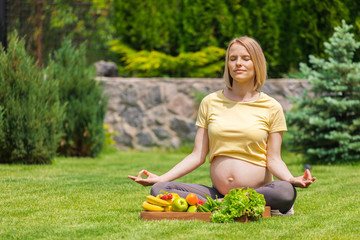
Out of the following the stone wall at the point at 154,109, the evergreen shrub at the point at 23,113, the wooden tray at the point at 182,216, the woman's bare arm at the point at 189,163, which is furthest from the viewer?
the stone wall at the point at 154,109

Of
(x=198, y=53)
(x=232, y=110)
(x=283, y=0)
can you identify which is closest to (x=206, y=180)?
(x=232, y=110)

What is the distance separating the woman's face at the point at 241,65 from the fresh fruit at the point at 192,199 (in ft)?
3.33

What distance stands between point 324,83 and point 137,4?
5.46m

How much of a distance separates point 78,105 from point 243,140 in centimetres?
645

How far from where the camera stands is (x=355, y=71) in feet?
30.2

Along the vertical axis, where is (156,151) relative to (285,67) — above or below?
below

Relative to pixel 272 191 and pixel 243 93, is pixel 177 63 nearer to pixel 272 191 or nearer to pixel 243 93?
pixel 243 93

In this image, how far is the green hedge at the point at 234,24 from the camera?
11.9 meters

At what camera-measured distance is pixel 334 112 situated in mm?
9383

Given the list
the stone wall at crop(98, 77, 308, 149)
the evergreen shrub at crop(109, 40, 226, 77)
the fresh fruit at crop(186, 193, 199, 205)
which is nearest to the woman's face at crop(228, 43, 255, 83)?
the fresh fruit at crop(186, 193, 199, 205)

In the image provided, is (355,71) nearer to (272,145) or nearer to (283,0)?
(283,0)

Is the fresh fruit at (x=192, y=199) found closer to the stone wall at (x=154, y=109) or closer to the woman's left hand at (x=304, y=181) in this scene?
the woman's left hand at (x=304, y=181)

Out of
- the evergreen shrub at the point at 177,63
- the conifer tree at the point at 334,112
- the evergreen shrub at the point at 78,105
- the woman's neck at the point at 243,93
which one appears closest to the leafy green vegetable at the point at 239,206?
the woman's neck at the point at 243,93

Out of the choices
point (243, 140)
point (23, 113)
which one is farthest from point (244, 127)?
point (23, 113)
